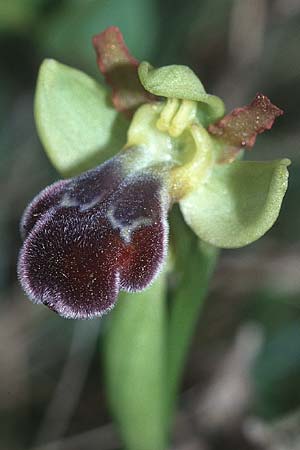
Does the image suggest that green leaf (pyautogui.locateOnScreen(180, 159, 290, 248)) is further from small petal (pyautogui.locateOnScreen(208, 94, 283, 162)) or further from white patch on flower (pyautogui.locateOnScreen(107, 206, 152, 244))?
white patch on flower (pyautogui.locateOnScreen(107, 206, 152, 244))

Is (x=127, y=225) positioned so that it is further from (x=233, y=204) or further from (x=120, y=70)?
(x=120, y=70)

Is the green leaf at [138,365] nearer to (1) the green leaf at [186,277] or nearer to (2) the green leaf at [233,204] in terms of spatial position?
(1) the green leaf at [186,277]

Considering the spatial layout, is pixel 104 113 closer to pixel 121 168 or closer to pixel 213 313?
pixel 121 168

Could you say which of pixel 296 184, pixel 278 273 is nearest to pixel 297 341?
pixel 278 273

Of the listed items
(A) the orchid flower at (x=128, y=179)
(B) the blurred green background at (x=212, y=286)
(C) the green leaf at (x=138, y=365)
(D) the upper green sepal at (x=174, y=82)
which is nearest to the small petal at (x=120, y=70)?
(A) the orchid flower at (x=128, y=179)

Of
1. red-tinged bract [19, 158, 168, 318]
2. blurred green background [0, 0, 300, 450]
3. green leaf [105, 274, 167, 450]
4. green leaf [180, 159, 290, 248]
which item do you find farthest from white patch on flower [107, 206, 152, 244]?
blurred green background [0, 0, 300, 450]

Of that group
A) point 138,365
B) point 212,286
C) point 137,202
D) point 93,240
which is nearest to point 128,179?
point 137,202
